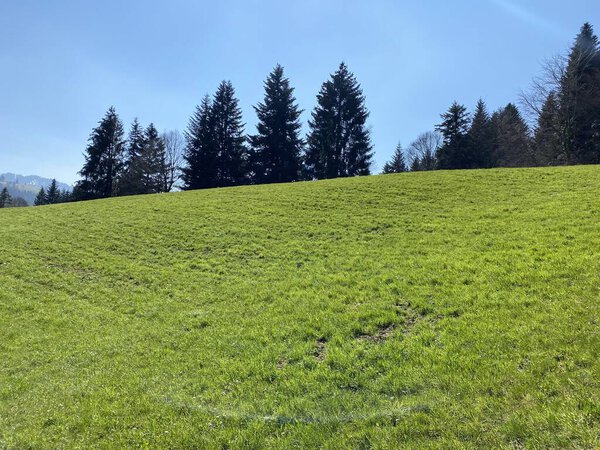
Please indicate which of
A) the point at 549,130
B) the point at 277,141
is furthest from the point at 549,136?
the point at 277,141

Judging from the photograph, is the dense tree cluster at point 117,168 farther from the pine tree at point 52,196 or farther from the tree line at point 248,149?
the pine tree at point 52,196

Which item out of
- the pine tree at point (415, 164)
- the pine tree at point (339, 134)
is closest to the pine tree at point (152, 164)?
the pine tree at point (339, 134)

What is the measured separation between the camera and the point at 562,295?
650 centimetres

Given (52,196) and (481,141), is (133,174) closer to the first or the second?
(52,196)

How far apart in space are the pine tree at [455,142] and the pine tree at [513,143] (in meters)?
5.80

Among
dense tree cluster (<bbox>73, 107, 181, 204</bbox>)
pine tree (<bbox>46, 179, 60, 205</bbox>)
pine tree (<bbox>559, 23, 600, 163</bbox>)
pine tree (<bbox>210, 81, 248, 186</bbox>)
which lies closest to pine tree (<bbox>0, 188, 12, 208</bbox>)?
pine tree (<bbox>46, 179, 60, 205</bbox>)

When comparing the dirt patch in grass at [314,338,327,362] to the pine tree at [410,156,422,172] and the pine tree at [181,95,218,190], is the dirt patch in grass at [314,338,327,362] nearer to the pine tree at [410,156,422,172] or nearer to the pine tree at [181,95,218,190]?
the pine tree at [181,95,218,190]

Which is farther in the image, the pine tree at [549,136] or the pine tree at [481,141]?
the pine tree at [481,141]

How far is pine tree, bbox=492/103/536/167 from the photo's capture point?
49.6 metres

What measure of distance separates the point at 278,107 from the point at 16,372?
4734 centimetres

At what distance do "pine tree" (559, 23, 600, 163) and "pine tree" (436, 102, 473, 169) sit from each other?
10968 millimetres

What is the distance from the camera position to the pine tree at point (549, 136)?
39562mm

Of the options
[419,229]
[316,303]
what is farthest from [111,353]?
[419,229]

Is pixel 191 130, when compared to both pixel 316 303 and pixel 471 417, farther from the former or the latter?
pixel 471 417
